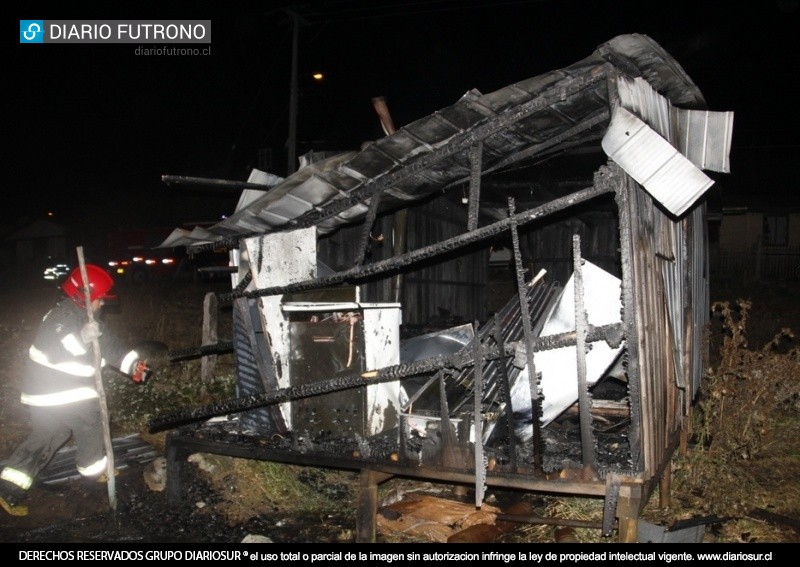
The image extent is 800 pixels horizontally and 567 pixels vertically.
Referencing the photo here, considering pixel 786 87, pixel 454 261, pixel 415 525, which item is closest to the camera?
pixel 415 525

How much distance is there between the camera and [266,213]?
18.5ft

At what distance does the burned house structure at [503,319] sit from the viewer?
3902mm

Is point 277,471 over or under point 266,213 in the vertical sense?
under

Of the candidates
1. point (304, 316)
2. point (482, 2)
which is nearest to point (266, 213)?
point (304, 316)

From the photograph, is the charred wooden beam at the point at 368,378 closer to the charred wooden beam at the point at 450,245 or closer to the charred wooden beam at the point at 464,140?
the charred wooden beam at the point at 450,245

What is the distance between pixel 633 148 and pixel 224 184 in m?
3.90

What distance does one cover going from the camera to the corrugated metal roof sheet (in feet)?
13.0

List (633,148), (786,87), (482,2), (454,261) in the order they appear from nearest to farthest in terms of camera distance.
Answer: (633,148)
(454,261)
(482,2)
(786,87)

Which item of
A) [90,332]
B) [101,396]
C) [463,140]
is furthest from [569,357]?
[90,332]

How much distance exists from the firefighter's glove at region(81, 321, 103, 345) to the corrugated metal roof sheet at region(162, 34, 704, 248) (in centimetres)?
155

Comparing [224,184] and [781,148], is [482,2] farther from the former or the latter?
[781,148]

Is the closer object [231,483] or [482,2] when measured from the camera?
[231,483]

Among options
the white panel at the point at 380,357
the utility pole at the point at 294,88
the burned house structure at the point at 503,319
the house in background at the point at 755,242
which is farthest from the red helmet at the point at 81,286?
the house in background at the point at 755,242

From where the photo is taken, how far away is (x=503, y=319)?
657 centimetres
